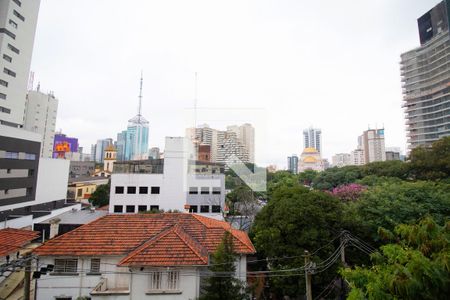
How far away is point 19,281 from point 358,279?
14.9 metres

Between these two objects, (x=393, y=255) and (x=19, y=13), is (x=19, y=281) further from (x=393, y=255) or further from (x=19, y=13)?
(x=19, y=13)

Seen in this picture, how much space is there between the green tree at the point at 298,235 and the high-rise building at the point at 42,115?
60173mm

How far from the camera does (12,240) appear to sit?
11125 millimetres

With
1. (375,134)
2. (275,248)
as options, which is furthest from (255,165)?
(375,134)

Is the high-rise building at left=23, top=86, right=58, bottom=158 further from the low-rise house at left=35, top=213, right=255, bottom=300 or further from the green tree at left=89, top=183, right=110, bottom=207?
the low-rise house at left=35, top=213, right=255, bottom=300

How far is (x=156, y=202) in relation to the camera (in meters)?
24.9

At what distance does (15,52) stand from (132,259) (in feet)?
113

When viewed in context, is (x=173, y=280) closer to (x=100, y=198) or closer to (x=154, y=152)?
(x=100, y=198)

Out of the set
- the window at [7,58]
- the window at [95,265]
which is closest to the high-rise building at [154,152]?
the window at [7,58]

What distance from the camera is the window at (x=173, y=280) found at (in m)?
8.25

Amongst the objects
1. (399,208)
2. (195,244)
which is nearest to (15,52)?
(195,244)

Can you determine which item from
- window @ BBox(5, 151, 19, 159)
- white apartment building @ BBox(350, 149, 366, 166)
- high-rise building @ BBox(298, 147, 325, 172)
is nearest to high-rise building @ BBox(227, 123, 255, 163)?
window @ BBox(5, 151, 19, 159)

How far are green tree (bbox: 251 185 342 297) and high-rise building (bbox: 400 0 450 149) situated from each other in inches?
2074

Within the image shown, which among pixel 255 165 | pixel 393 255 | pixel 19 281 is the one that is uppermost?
pixel 255 165
